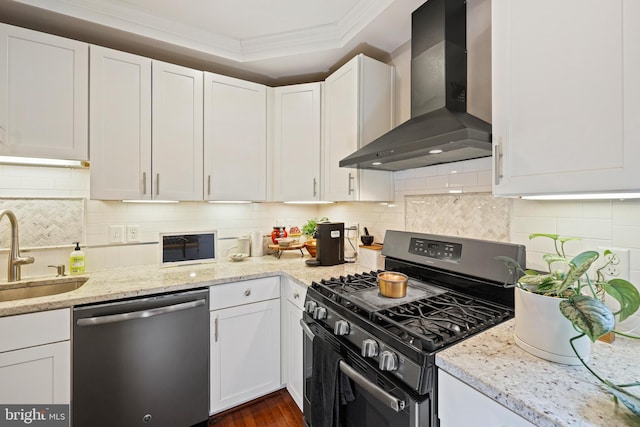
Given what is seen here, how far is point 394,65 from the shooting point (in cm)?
206

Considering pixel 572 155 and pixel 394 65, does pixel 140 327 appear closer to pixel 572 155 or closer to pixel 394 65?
pixel 572 155

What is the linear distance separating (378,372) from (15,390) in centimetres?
163

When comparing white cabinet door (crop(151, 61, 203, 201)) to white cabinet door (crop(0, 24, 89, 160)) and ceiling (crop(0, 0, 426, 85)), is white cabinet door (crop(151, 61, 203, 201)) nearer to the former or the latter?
ceiling (crop(0, 0, 426, 85))

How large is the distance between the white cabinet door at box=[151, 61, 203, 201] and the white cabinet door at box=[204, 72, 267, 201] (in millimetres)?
68

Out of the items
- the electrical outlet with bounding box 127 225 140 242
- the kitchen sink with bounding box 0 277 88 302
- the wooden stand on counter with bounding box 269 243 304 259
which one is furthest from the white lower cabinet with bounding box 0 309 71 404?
the wooden stand on counter with bounding box 269 243 304 259

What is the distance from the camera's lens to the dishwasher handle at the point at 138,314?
136cm

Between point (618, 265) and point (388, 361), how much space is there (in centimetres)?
88

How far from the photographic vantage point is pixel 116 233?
1976mm

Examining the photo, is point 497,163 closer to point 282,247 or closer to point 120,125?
point 282,247

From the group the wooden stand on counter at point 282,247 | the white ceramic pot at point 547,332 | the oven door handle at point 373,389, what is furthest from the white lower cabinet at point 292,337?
the white ceramic pot at point 547,332

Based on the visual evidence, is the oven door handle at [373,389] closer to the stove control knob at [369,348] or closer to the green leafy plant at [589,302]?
the stove control knob at [369,348]

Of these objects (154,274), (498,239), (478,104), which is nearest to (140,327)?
(154,274)

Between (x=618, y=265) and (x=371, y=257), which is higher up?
(x=618, y=265)

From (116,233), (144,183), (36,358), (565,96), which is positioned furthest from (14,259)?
(565,96)
